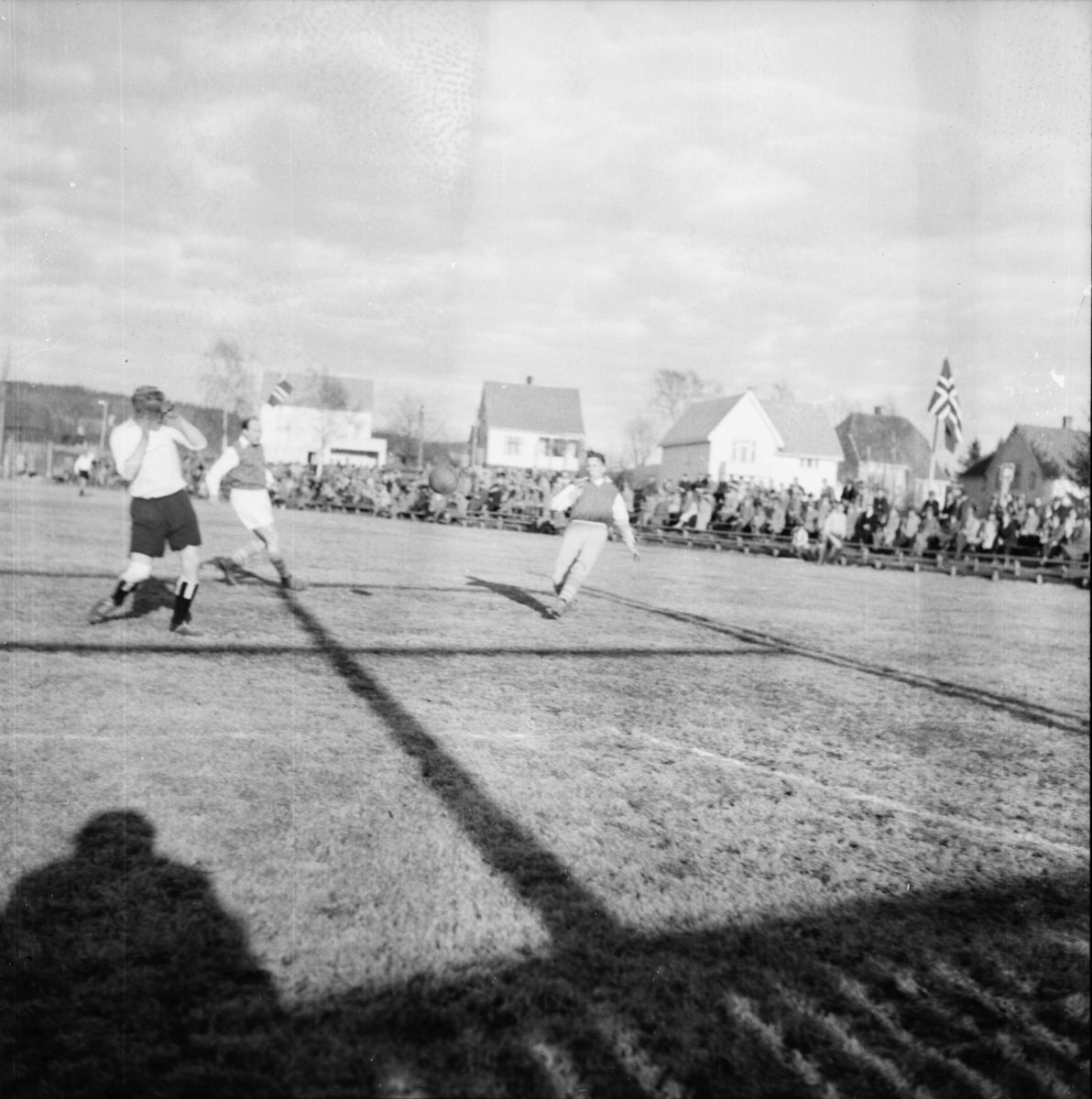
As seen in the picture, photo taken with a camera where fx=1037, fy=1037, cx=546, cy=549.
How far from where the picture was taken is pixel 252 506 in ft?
36.8

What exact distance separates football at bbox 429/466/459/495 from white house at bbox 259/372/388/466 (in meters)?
19.1

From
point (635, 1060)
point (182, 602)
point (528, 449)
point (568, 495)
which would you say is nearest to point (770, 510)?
point (568, 495)

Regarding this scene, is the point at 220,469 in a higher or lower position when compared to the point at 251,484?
higher

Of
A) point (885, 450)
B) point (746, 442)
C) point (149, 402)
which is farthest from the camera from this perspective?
point (885, 450)

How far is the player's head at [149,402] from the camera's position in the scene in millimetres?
8078

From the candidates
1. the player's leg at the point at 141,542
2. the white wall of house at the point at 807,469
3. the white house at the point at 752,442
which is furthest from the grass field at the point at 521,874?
the white wall of house at the point at 807,469

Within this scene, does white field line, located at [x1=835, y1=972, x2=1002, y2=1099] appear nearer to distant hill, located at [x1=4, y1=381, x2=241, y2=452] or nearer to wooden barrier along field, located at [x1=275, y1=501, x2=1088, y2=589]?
wooden barrier along field, located at [x1=275, y1=501, x2=1088, y2=589]

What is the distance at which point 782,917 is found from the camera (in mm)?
3631

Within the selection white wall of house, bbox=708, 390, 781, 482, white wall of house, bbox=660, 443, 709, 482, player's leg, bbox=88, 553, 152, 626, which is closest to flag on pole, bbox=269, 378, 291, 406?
player's leg, bbox=88, 553, 152, 626

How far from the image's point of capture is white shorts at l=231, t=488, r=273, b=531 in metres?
11.2

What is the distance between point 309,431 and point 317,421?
1564 mm

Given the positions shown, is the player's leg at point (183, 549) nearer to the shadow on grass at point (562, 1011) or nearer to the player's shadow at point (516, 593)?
the player's shadow at point (516, 593)

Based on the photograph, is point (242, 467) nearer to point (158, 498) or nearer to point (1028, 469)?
point (158, 498)

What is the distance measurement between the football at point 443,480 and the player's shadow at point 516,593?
1607 cm
